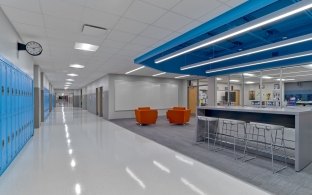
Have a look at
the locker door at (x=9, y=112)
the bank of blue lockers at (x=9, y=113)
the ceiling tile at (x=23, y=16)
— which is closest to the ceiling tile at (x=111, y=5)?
the ceiling tile at (x=23, y=16)

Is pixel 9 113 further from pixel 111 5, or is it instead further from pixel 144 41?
pixel 144 41

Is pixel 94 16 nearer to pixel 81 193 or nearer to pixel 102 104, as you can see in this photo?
pixel 81 193

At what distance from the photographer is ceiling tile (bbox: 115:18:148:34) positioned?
3.50 meters

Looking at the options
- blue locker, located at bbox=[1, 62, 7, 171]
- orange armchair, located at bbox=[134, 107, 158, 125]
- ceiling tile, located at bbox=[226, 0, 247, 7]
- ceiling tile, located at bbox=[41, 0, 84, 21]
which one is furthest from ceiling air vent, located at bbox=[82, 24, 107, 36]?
orange armchair, located at bbox=[134, 107, 158, 125]

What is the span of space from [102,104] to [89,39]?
26.3 ft

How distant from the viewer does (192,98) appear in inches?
525

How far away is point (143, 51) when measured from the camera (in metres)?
5.61

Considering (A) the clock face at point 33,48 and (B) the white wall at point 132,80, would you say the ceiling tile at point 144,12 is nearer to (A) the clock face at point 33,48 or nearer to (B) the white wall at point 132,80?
(A) the clock face at point 33,48

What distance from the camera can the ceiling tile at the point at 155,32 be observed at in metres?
3.90

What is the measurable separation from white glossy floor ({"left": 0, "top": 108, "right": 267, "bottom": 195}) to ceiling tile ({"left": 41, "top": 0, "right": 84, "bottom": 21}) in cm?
285

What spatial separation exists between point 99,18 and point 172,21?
4.84 feet

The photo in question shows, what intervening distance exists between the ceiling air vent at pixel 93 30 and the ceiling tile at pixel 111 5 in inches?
32.6

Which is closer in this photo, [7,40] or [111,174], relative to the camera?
[111,174]

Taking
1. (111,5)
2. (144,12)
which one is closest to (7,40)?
(111,5)
